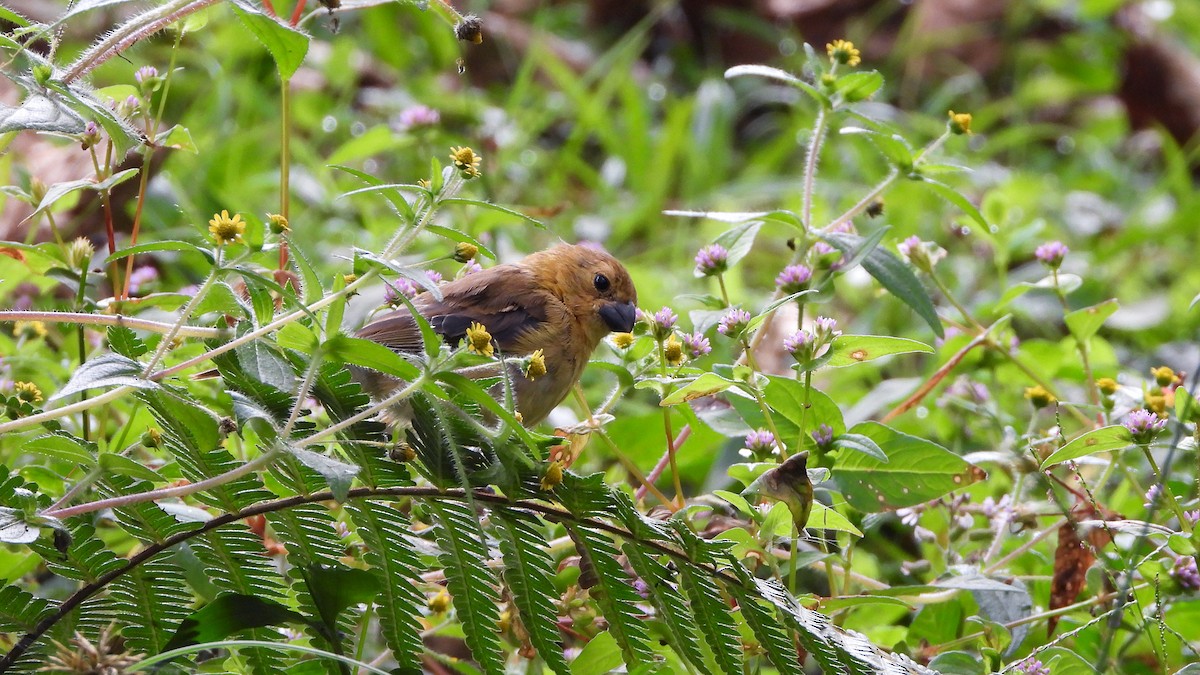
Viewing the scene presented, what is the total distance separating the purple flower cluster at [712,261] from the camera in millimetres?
2338

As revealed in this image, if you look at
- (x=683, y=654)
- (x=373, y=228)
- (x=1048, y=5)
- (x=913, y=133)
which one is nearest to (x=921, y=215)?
(x=913, y=133)

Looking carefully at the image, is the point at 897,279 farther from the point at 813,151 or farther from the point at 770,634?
the point at 770,634

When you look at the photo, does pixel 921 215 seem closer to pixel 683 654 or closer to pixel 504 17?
pixel 504 17

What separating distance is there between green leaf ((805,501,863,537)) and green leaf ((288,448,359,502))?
0.77 meters

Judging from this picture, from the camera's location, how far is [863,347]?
2.11 meters

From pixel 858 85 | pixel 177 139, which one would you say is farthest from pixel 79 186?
pixel 858 85

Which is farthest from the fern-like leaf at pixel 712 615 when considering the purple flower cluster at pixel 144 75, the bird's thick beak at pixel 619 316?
the bird's thick beak at pixel 619 316

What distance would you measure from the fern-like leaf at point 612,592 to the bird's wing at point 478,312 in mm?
1224

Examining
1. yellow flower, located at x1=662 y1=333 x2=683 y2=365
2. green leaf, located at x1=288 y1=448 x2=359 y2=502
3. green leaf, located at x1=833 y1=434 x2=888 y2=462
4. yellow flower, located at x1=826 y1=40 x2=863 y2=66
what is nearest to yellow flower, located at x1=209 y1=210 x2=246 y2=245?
green leaf, located at x1=288 y1=448 x2=359 y2=502

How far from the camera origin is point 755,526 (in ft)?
7.13

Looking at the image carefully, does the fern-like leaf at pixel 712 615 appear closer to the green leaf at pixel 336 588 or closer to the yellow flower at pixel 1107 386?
the green leaf at pixel 336 588

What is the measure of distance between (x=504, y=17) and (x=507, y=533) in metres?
5.91

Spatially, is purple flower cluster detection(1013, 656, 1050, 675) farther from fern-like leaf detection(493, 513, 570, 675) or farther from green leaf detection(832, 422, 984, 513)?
fern-like leaf detection(493, 513, 570, 675)

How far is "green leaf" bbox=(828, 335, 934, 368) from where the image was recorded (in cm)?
206
